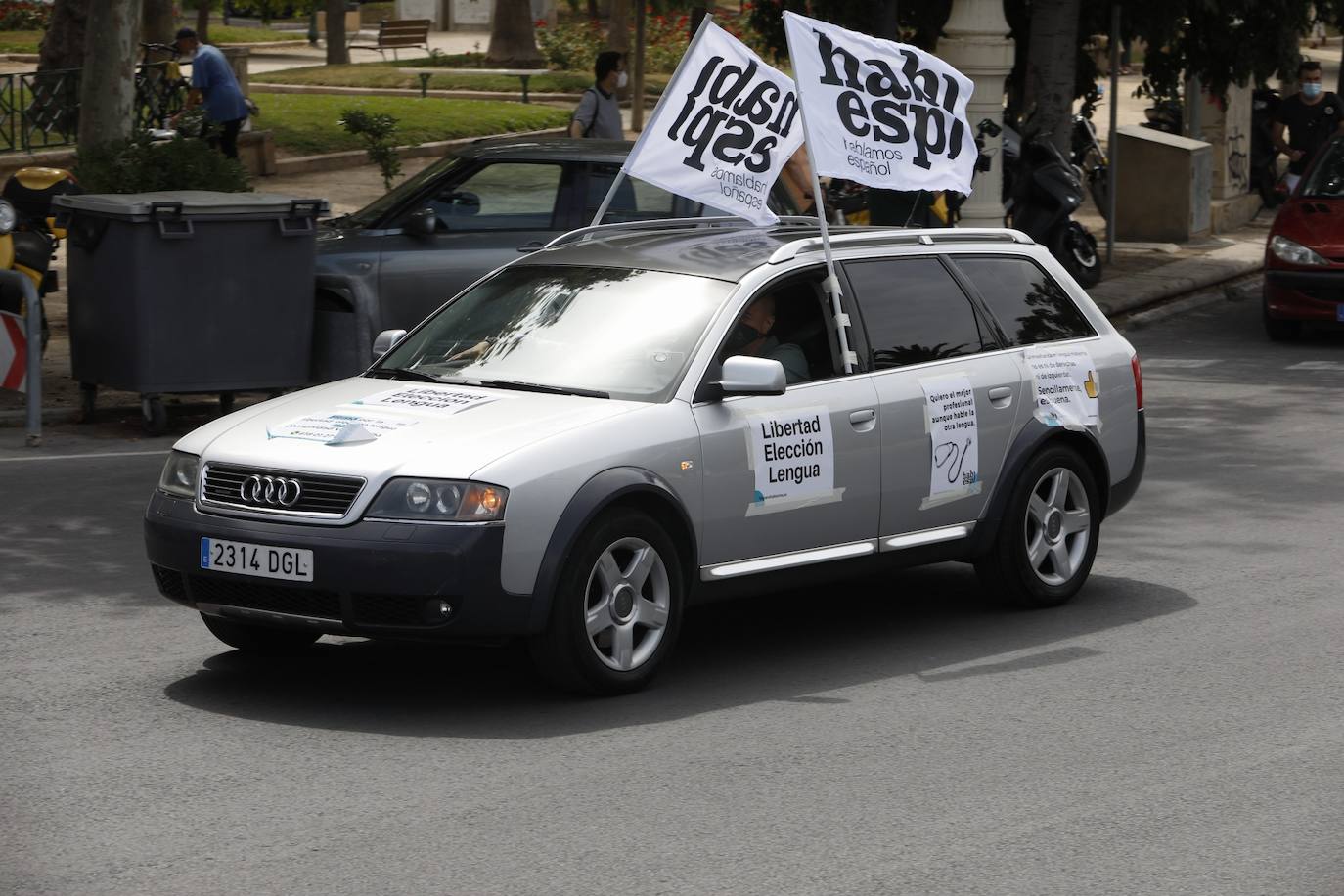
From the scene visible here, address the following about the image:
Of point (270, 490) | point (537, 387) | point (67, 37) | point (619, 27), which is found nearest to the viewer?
point (270, 490)

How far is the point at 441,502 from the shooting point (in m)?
Result: 6.38

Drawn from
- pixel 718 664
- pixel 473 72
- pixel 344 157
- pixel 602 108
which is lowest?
pixel 718 664

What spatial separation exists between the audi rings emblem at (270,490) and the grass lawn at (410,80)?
32.5 m

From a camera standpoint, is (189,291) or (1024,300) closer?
(1024,300)

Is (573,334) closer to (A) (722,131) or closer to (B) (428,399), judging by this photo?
(B) (428,399)

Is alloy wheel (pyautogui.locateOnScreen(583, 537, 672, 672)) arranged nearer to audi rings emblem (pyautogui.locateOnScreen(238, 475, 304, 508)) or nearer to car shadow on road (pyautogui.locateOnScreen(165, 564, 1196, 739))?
car shadow on road (pyautogui.locateOnScreen(165, 564, 1196, 739))

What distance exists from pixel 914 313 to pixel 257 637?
2.72m

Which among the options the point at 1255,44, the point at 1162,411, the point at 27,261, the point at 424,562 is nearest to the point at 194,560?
the point at 424,562

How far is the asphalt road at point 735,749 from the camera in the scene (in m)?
5.21

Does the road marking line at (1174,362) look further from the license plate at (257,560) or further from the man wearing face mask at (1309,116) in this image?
the man wearing face mask at (1309,116)

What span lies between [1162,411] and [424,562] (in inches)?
340

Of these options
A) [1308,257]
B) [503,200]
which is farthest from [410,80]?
[503,200]

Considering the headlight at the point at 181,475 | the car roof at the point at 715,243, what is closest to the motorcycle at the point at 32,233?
the car roof at the point at 715,243

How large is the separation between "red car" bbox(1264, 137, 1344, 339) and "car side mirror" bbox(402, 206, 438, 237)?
7.91m
